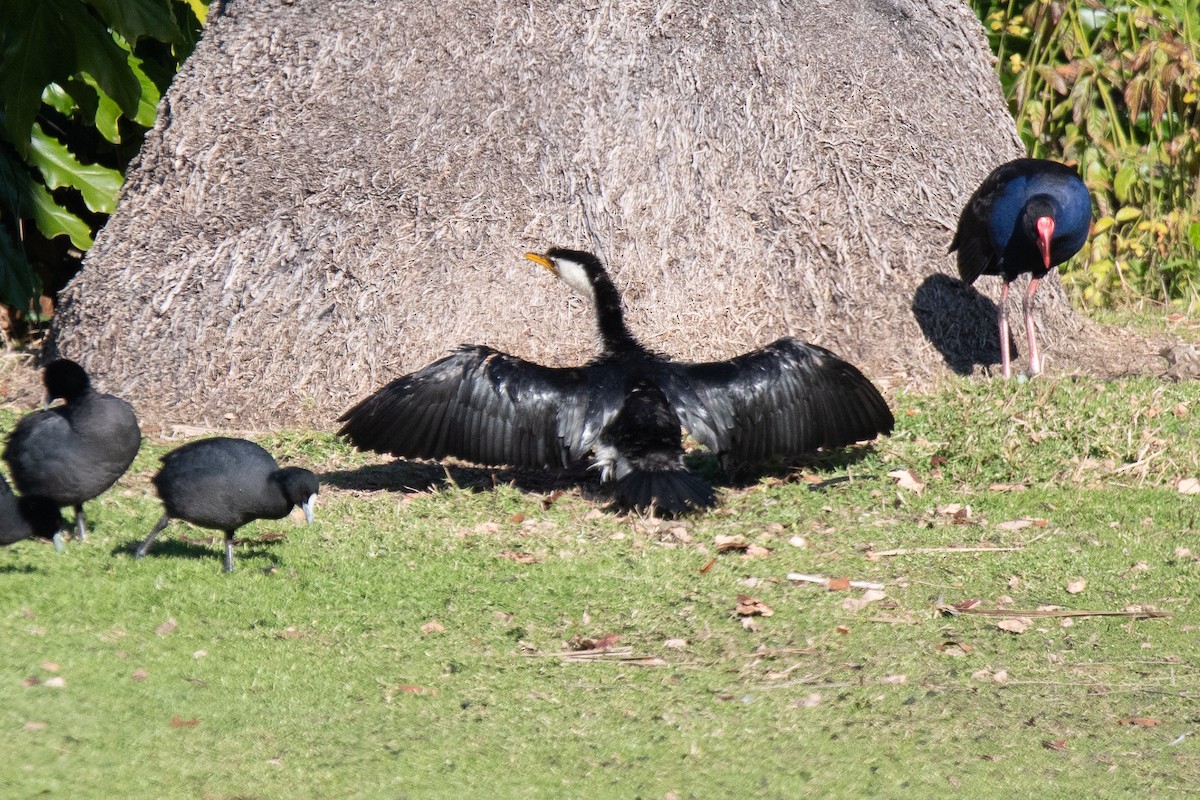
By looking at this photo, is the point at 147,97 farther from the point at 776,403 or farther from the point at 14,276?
the point at 776,403

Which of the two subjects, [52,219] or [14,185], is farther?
[52,219]

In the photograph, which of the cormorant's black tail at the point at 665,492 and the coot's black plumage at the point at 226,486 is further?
the cormorant's black tail at the point at 665,492

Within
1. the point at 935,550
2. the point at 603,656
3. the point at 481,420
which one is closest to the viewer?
the point at 603,656

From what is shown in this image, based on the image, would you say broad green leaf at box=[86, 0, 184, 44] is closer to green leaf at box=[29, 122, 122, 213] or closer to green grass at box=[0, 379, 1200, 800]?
green grass at box=[0, 379, 1200, 800]

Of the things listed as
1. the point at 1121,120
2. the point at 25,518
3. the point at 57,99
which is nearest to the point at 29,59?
the point at 25,518

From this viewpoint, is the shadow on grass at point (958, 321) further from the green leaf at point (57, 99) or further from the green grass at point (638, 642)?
the green leaf at point (57, 99)

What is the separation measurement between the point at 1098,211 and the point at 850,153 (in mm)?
4424

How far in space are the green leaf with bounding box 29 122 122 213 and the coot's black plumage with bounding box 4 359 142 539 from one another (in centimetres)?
489

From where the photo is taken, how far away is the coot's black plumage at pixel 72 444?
20.9 ft

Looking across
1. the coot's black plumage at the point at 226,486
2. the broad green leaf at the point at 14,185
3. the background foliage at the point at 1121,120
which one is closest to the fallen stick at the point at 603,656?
the coot's black plumage at the point at 226,486

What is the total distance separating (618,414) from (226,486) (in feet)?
7.44

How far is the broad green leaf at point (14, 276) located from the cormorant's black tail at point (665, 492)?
5.96 metres

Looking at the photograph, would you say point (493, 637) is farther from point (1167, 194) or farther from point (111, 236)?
point (1167, 194)

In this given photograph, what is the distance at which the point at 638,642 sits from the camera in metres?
Result: 5.92
